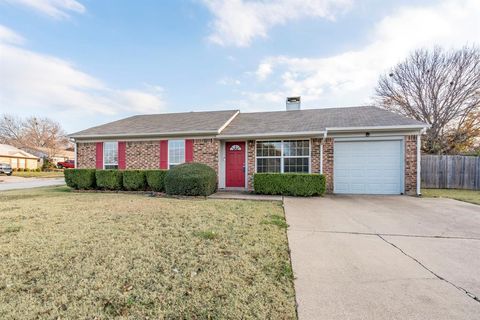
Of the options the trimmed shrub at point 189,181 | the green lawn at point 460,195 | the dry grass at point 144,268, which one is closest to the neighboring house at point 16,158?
the trimmed shrub at point 189,181

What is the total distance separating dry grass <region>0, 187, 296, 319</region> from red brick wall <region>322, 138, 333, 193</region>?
5.50 meters

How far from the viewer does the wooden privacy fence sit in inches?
460

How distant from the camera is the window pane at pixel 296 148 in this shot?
9.84 meters

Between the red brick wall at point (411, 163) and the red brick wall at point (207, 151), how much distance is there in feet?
26.6

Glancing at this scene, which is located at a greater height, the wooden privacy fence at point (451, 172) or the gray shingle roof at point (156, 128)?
the gray shingle roof at point (156, 128)

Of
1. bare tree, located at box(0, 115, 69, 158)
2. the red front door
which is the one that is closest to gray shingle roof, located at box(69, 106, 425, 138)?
the red front door

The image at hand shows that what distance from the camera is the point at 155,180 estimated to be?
961 cm

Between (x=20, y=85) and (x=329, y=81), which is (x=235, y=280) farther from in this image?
(x=20, y=85)

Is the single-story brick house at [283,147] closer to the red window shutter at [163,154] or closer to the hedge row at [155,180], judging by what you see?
the red window shutter at [163,154]

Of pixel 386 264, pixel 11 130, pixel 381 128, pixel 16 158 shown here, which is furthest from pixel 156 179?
pixel 11 130

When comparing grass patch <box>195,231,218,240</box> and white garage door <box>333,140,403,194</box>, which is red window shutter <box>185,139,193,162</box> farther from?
grass patch <box>195,231,218,240</box>

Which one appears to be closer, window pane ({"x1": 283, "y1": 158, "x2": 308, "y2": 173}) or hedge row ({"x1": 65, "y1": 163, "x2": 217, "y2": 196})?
hedge row ({"x1": 65, "y1": 163, "x2": 217, "y2": 196})

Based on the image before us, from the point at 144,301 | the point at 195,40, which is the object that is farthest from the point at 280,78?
the point at 144,301

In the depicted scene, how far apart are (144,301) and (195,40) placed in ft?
41.8
